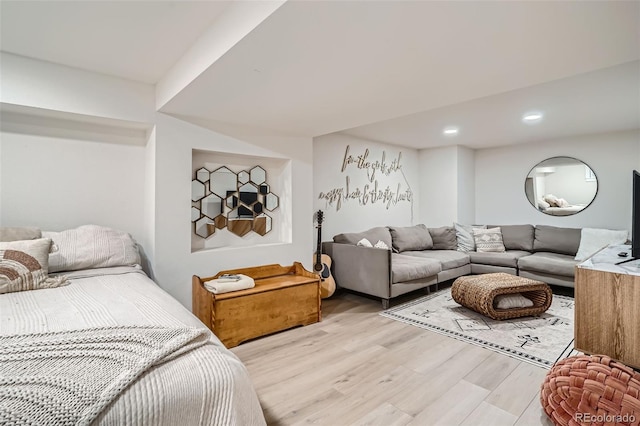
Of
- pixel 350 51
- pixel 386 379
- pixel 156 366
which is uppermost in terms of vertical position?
pixel 350 51

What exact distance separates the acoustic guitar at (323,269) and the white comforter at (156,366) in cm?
229

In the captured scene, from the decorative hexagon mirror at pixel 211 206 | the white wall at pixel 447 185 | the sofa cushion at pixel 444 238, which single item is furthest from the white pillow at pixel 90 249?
the white wall at pixel 447 185

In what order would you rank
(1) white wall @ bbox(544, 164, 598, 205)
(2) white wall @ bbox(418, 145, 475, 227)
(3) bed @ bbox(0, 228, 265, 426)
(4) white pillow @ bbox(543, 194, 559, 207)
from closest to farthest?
(3) bed @ bbox(0, 228, 265, 426)
(1) white wall @ bbox(544, 164, 598, 205)
(4) white pillow @ bbox(543, 194, 559, 207)
(2) white wall @ bbox(418, 145, 475, 227)

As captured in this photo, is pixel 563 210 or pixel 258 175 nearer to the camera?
pixel 258 175

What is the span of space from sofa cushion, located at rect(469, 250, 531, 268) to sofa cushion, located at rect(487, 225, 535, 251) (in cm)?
11

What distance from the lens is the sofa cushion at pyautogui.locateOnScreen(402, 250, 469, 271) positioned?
4.47 m

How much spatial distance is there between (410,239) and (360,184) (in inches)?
45.7

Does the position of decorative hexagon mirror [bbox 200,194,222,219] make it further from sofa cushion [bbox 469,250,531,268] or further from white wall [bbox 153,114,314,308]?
sofa cushion [bbox 469,250,531,268]

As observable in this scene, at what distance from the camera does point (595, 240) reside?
4246 mm

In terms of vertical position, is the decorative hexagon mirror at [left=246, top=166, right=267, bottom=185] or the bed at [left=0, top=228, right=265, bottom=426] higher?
the decorative hexagon mirror at [left=246, top=166, right=267, bottom=185]

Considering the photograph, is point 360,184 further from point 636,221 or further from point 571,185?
point 571,185

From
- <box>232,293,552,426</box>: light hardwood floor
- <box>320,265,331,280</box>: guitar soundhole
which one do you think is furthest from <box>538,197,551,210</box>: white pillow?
<box>320,265,331,280</box>: guitar soundhole

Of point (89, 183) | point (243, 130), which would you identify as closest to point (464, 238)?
point (243, 130)

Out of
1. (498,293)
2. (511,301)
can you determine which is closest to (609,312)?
(498,293)
